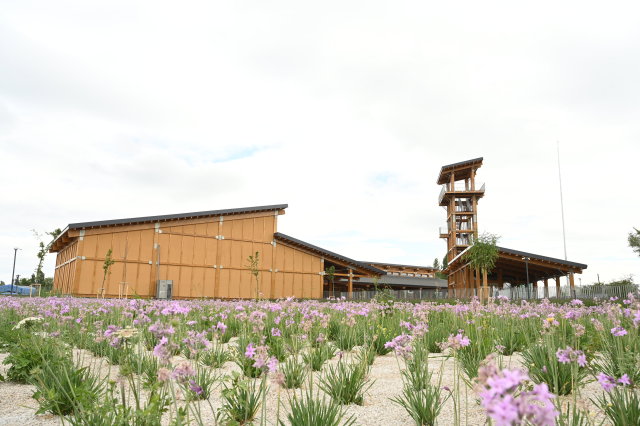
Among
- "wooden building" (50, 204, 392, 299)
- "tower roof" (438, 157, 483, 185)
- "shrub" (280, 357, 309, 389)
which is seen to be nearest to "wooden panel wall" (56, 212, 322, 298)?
"wooden building" (50, 204, 392, 299)

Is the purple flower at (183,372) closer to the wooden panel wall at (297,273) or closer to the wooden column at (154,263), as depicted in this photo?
the wooden column at (154,263)

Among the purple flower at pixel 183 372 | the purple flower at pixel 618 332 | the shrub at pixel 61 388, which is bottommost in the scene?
the shrub at pixel 61 388

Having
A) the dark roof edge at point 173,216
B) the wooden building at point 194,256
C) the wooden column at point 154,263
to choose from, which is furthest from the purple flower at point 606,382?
the wooden column at point 154,263

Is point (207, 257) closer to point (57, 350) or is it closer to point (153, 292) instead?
point (153, 292)

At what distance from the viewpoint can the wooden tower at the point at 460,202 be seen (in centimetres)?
4778

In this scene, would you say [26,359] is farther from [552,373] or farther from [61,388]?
[552,373]

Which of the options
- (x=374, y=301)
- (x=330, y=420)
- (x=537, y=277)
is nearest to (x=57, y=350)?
(x=330, y=420)

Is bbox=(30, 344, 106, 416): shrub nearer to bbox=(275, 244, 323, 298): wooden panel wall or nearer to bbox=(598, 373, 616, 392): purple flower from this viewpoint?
bbox=(598, 373, 616, 392): purple flower

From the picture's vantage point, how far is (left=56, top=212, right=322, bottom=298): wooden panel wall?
84.5 ft

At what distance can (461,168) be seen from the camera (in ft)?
161

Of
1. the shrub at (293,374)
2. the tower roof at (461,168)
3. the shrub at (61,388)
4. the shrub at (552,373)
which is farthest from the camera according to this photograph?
the tower roof at (461,168)

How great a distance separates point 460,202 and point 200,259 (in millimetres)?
34044

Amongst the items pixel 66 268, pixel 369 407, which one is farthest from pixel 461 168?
pixel 369 407

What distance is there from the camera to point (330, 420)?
2654mm
